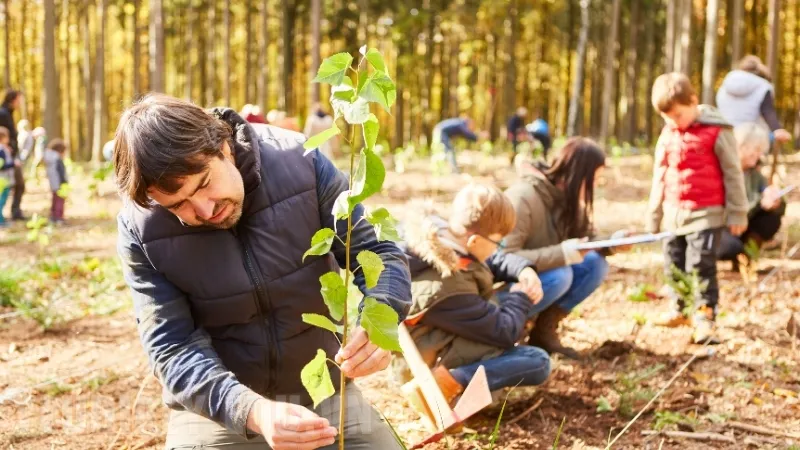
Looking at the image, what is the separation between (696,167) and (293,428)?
350 centimetres

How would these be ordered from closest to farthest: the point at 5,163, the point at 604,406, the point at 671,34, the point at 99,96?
the point at 604,406 → the point at 5,163 → the point at 671,34 → the point at 99,96

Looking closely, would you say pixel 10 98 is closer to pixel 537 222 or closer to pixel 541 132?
pixel 541 132

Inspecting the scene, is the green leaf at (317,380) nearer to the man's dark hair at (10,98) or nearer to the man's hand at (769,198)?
the man's hand at (769,198)

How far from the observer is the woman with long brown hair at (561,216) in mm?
4070

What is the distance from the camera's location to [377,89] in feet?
4.73

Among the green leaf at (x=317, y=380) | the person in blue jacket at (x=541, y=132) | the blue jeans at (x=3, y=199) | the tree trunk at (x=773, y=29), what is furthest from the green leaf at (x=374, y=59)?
the person in blue jacket at (x=541, y=132)

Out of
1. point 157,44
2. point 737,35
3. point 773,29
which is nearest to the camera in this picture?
point 773,29

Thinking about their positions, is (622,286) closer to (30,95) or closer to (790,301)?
(790,301)

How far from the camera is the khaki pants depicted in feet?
7.50

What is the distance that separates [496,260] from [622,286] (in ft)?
7.90

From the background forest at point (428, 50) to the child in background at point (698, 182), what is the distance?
40.2 ft

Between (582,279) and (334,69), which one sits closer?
(334,69)

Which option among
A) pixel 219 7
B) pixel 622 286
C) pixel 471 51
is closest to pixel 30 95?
pixel 219 7

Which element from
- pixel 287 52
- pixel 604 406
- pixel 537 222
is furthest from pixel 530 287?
pixel 287 52
